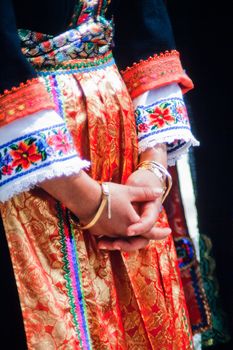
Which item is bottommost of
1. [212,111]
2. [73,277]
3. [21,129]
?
[73,277]

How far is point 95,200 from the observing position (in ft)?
3.00

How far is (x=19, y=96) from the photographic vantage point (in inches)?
34.4

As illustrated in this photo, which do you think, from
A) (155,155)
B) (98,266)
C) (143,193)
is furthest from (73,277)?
(155,155)

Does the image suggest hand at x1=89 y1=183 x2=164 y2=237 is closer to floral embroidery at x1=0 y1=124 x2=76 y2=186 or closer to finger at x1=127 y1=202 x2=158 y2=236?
finger at x1=127 y1=202 x2=158 y2=236

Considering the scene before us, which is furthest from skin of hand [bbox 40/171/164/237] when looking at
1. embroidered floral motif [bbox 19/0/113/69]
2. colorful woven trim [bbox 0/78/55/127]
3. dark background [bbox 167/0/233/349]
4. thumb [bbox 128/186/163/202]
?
dark background [bbox 167/0/233/349]

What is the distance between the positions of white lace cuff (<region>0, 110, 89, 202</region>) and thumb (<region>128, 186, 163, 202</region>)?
0.44 ft

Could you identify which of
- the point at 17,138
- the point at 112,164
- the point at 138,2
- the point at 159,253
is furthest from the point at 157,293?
the point at 138,2

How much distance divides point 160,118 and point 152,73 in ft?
0.30

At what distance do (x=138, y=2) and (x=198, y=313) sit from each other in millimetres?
858

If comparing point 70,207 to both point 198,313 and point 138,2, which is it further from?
point 198,313

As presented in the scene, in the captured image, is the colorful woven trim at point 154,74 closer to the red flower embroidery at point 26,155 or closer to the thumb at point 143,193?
the thumb at point 143,193

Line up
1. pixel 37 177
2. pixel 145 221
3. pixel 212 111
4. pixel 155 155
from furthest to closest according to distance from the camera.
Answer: pixel 212 111 < pixel 155 155 < pixel 145 221 < pixel 37 177

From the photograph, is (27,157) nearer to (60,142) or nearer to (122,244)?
(60,142)

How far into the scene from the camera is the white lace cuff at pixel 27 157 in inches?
34.1
